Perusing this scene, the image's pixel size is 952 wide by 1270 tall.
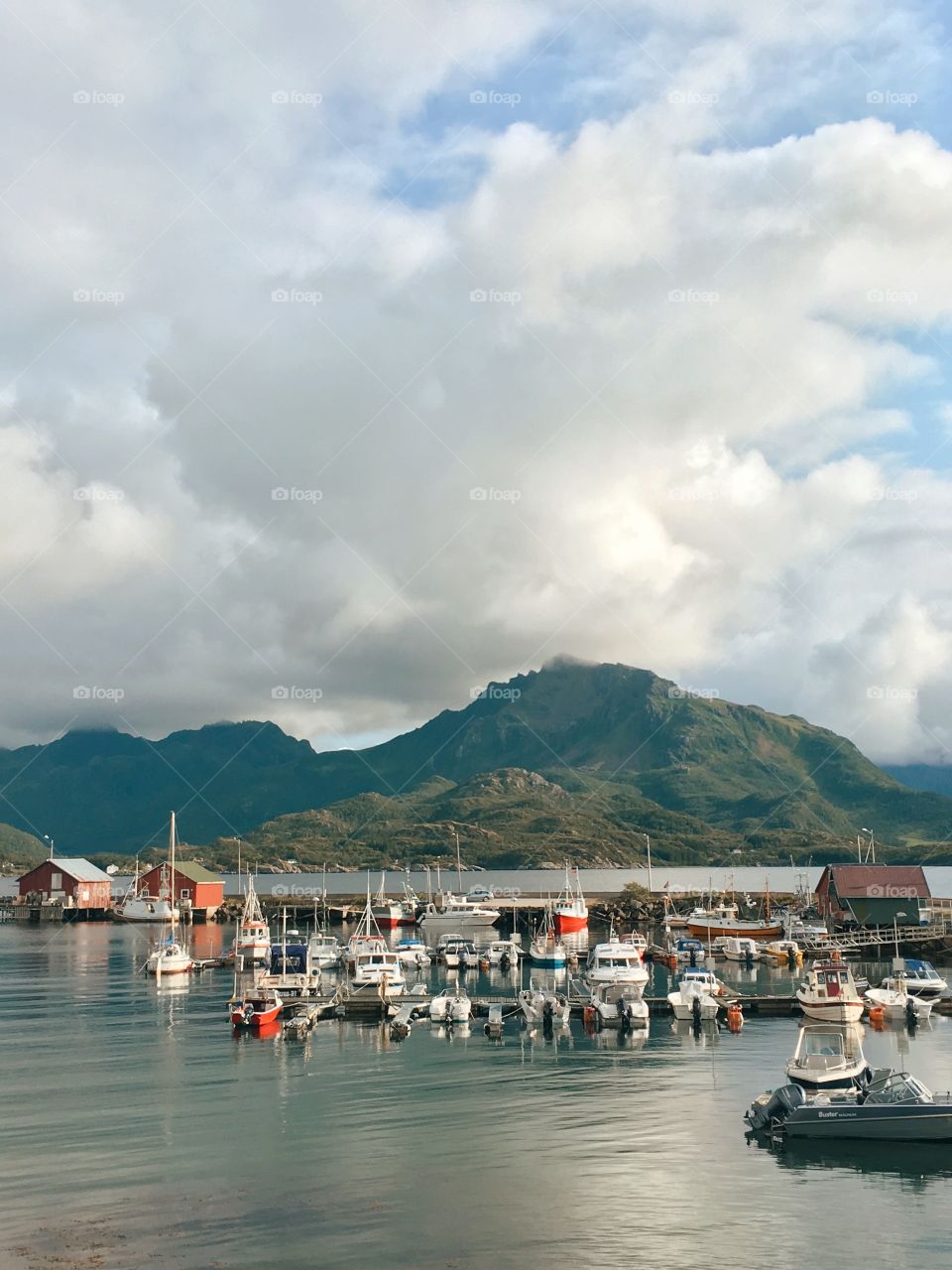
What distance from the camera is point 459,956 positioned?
111 meters

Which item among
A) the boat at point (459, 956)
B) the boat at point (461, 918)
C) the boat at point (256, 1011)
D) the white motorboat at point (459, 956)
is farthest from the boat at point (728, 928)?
the boat at point (256, 1011)

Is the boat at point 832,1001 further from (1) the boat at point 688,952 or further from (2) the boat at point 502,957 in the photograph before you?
(2) the boat at point 502,957

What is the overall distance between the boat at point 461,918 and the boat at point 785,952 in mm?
65194

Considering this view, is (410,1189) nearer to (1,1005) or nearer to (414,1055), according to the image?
(414,1055)

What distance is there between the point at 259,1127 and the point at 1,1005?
5071cm

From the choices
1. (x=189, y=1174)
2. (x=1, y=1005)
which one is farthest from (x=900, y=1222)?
(x=1, y=1005)

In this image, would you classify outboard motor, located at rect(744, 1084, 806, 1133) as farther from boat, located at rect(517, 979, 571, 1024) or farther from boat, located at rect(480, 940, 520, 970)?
boat, located at rect(480, 940, 520, 970)

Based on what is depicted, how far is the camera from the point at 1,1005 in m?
86.4

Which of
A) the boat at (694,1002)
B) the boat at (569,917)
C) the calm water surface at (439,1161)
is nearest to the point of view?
the calm water surface at (439,1161)

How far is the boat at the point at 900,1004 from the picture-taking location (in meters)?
73.4

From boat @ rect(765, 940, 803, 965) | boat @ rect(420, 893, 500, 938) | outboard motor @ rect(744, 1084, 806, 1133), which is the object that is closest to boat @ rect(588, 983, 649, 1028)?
outboard motor @ rect(744, 1084, 806, 1133)

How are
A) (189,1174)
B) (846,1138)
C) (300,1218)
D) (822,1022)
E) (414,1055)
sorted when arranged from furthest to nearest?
1. (822,1022)
2. (414,1055)
3. (846,1138)
4. (189,1174)
5. (300,1218)

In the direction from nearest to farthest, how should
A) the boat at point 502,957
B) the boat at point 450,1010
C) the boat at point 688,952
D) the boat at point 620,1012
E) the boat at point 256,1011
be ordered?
1. the boat at point 256,1011
2. the boat at point 620,1012
3. the boat at point 450,1010
4. the boat at point 688,952
5. the boat at point 502,957

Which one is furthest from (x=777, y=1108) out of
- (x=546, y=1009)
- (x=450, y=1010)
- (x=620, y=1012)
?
(x=450, y=1010)
